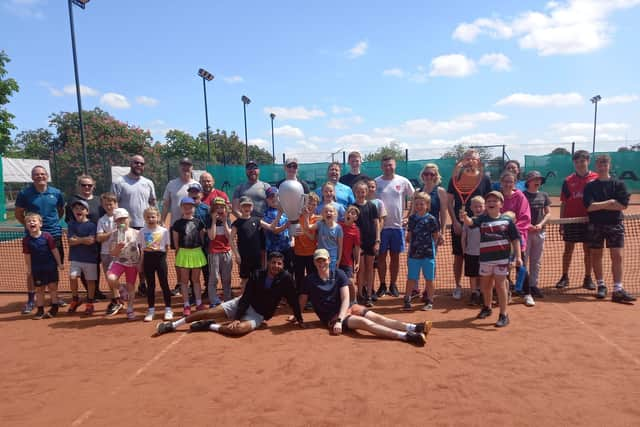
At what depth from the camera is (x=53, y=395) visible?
3258mm

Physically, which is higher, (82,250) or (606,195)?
(606,195)

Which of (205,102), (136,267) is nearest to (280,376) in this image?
(136,267)

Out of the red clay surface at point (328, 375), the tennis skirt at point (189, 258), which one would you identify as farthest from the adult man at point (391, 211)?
the tennis skirt at point (189, 258)

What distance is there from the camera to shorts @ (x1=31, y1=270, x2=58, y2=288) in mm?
5199

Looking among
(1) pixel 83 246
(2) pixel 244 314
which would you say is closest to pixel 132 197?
(1) pixel 83 246

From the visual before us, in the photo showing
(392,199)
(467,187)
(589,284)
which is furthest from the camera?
(589,284)

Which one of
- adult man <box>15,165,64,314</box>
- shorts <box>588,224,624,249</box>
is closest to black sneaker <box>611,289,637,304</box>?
shorts <box>588,224,624,249</box>

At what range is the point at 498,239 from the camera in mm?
4598

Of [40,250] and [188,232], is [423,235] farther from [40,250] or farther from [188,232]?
[40,250]

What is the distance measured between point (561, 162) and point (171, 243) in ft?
67.8

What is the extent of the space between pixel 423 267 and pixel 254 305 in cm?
229

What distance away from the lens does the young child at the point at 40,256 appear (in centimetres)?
515

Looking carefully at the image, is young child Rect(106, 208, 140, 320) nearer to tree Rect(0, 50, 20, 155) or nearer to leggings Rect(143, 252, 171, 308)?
leggings Rect(143, 252, 171, 308)

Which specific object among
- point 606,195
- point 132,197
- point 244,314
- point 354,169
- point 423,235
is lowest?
point 244,314
